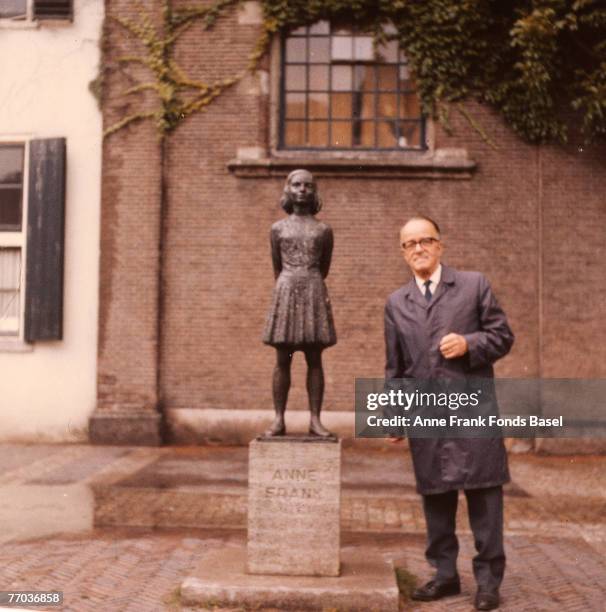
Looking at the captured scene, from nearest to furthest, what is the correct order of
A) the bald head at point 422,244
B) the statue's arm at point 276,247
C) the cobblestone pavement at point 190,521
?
the bald head at point 422,244 → the cobblestone pavement at point 190,521 → the statue's arm at point 276,247

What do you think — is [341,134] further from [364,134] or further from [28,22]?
[28,22]

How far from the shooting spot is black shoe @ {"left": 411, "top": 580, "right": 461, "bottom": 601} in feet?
15.9

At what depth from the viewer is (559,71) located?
1135 centimetres

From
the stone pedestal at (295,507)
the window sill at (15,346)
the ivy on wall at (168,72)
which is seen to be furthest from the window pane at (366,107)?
the stone pedestal at (295,507)

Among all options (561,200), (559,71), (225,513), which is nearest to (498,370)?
(561,200)

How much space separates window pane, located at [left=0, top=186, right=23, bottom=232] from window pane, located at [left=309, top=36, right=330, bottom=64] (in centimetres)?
499

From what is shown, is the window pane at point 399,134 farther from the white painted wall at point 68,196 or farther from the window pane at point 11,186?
the window pane at point 11,186

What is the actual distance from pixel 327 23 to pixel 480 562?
9623 millimetres

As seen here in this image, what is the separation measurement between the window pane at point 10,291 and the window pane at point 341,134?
517 centimetres

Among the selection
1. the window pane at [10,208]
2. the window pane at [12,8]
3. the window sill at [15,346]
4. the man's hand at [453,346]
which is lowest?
the window sill at [15,346]

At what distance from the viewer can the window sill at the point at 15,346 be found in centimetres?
1205

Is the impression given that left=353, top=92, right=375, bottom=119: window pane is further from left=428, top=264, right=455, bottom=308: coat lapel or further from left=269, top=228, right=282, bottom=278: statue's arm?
left=428, top=264, right=455, bottom=308: coat lapel

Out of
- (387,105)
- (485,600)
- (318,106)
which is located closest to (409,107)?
(387,105)

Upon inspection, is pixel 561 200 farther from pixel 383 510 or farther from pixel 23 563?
A: pixel 23 563
